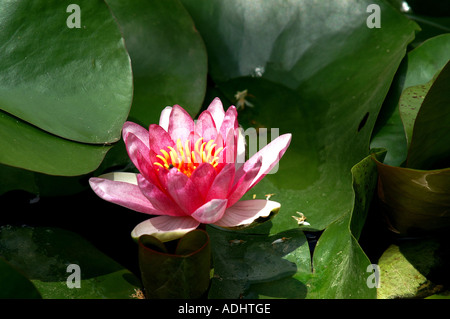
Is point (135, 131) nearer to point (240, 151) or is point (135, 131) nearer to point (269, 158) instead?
point (240, 151)

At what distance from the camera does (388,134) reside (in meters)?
1.93

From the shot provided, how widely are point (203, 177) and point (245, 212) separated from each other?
8.7 inches

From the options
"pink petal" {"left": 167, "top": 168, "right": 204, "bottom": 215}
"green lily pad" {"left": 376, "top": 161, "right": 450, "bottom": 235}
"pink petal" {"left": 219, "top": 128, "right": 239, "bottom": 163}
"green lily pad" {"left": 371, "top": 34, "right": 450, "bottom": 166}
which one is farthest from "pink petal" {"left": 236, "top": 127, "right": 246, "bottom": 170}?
"green lily pad" {"left": 371, "top": 34, "right": 450, "bottom": 166}

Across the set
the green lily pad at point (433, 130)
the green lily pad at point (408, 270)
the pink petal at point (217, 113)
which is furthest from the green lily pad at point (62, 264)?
the green lily pad at point (433, 130)

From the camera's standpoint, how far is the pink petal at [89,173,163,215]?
154 cm

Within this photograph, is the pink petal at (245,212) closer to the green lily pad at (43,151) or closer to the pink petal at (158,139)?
the pink petal at (158,139)

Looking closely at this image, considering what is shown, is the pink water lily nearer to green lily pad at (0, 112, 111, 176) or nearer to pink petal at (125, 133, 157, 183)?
pink petal at (125, 133, 157, 183)

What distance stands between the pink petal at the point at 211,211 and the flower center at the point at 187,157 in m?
0.16

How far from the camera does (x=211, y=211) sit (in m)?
1.47

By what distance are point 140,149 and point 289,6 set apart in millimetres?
1056

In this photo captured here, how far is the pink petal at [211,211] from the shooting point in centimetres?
144

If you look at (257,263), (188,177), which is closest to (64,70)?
(188,177)

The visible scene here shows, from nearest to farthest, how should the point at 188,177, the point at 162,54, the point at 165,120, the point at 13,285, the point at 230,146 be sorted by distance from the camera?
the point at 13,285, the point at 188,177, the point at 230,146, the point at 165,120, the point at 162,54
